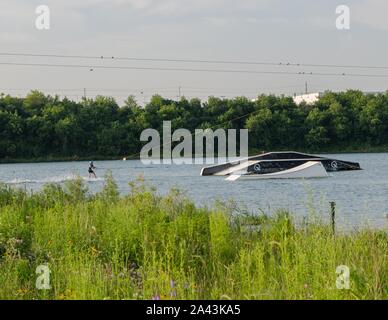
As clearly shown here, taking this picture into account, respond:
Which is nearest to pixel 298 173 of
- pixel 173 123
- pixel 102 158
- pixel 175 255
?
pixel 175 255

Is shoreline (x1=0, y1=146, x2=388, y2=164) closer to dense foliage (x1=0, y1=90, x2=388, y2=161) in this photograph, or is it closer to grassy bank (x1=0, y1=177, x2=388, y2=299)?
dense foliage (x1=0, y1=90, x2=388, y2=161)

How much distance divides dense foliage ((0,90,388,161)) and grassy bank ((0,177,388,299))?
8102 cm

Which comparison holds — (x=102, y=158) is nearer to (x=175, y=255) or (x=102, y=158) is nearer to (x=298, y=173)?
(x=298, y=173)

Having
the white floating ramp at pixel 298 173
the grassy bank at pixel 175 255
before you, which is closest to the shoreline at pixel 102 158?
the white floating ramp at pixel 298 173

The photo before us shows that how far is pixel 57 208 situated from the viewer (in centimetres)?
1352

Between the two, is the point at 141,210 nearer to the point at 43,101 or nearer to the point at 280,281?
the point at 280,281

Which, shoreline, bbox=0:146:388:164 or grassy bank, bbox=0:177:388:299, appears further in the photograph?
shoreline, bbox=0:146:388:164

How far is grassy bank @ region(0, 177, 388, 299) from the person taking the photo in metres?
7.64

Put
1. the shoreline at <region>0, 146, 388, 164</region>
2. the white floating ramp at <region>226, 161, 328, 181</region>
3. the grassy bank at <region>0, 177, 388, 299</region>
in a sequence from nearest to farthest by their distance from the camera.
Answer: the grassy bank at <region>0, 177, 388, 299</region>, the white floating ramp at <region>226, 161, 328, 181</region>, the shoreline at <region>0, 146, 388, 164</region>

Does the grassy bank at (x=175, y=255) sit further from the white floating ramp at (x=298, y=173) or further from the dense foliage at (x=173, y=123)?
the dense foliage at (x=173, y=123)

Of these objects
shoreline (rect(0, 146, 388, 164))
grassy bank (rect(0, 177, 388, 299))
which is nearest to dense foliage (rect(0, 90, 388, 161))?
shoreline (rect(0, 146, 388, 164))
